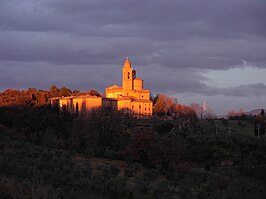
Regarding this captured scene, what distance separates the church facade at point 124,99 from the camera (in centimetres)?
7538

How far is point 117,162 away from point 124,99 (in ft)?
189

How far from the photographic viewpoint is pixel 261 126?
55562 mm

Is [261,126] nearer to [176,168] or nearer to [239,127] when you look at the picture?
[239,127]

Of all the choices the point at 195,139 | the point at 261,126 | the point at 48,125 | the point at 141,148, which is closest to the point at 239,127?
the point at 261,126

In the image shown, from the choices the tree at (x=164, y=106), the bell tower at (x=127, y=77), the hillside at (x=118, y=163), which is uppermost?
the bell tower at (x=127, y=77)

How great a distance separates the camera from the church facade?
2968 inches

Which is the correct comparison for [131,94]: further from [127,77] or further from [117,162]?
[117,162]

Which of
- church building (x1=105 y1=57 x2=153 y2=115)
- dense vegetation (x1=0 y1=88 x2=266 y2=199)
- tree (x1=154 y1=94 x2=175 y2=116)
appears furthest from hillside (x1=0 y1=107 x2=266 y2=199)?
tree (x1=154 y1=94 x2=175 y2=116)

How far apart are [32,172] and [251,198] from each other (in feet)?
25.2

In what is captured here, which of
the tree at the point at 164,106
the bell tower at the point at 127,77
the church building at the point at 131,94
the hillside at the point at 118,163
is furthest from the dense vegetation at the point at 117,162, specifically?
the bell tower at the point at 127,77

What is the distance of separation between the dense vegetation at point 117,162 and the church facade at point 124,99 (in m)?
23.9

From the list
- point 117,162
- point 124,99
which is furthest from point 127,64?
point 117,162

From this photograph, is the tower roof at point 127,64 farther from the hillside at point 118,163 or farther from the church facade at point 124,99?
the hillside at point 118,163

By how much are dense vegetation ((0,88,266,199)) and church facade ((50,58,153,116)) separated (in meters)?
23.9
